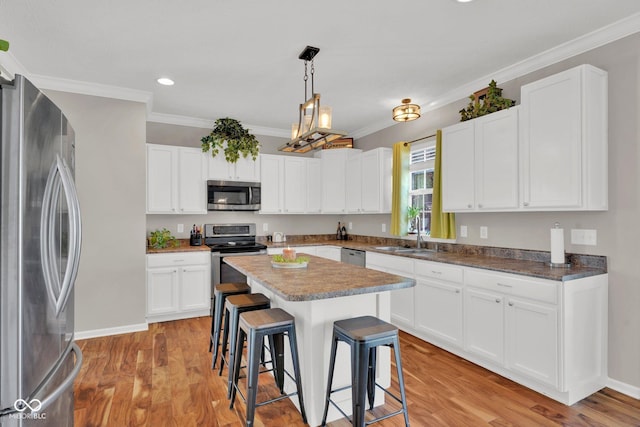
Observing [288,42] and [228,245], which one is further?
[228,245]

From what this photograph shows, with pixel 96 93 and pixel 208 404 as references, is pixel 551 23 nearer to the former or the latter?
pixel 208 404

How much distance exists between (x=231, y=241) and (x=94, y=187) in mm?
1909

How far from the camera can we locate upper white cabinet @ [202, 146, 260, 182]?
Answer: 4.70 meters

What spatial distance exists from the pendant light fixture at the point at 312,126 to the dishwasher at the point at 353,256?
1897 millimetres

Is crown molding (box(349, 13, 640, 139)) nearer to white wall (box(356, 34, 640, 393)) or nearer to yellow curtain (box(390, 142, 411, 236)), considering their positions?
white wall (box(356, 34, 640, 393))

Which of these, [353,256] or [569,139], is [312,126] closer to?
[569,139]

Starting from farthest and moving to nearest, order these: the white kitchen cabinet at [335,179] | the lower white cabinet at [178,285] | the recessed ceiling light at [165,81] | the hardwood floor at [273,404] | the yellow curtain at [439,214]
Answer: the white kitchen cabinet at [335,179] → the lower white cabinet at [178,285] → the yellow curtain at [439,214] → the recessed ceiling light at [165,81] → the hardwood floor at [273,404]

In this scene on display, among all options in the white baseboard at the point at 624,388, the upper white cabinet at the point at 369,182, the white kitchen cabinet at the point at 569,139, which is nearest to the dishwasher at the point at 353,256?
the upper white cabinet at the point at 369,182

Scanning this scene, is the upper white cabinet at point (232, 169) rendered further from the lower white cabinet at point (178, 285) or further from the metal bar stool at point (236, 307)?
the metal bar stool at point (236, 307)

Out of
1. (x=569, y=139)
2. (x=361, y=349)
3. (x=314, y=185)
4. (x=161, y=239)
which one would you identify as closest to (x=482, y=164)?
(x=569, y=139)

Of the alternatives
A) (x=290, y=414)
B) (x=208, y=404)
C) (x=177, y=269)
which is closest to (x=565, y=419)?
(x=290, y=414)

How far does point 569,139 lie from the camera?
2514mm

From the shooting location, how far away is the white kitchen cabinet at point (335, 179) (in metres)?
5.36

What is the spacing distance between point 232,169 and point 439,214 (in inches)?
111
